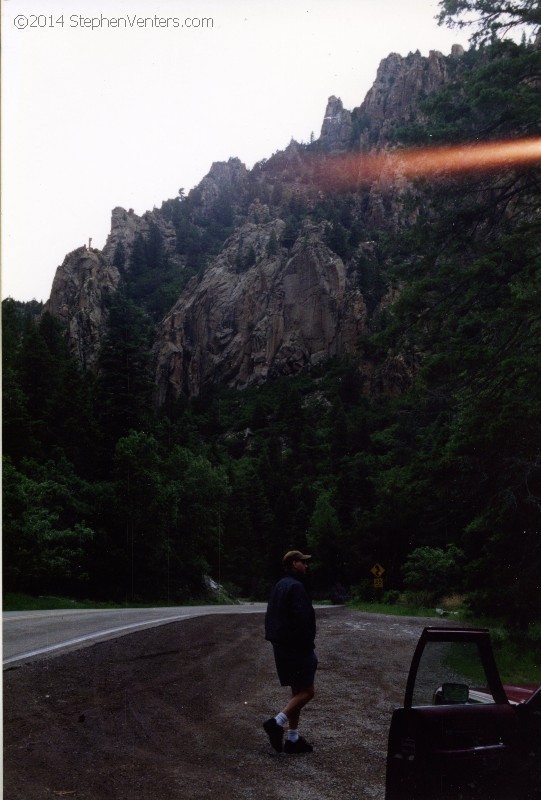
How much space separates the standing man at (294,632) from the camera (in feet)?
17.6

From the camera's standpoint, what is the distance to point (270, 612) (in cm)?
554

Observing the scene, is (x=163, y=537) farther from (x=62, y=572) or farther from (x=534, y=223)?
(x=534, y=223)

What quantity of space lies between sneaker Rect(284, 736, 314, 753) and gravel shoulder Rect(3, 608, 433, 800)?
0.26 feet

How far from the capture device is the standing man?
5.37 m

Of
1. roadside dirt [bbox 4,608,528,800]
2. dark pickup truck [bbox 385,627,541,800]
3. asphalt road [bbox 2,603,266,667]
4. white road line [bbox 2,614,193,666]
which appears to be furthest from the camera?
asphalt road [bbox 2,603,266,667]

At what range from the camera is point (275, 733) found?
5141mm

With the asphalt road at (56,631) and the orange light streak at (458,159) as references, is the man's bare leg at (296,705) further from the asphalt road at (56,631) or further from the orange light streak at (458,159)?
the orange light streak at (458,159)

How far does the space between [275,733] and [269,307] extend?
112m

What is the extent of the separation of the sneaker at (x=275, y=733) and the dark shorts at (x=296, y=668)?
1.28ft

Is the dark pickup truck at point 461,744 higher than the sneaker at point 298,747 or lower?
higher

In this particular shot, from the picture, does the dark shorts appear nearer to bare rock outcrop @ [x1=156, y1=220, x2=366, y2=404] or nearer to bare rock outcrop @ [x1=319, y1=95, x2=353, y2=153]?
bare rock outcrop @ [x1=319, y1=95, x2=353, y2=153]

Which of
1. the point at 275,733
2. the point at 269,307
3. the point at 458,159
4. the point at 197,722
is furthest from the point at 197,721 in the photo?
the point at 269,307

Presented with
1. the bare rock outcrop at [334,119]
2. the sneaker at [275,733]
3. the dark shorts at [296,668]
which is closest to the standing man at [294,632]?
the dark shorts at [296,668]

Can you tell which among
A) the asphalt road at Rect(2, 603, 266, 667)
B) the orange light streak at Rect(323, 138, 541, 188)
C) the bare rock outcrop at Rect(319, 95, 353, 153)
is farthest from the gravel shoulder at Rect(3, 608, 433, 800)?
the orange light streak at Rect(323, 138, 541, 188)
